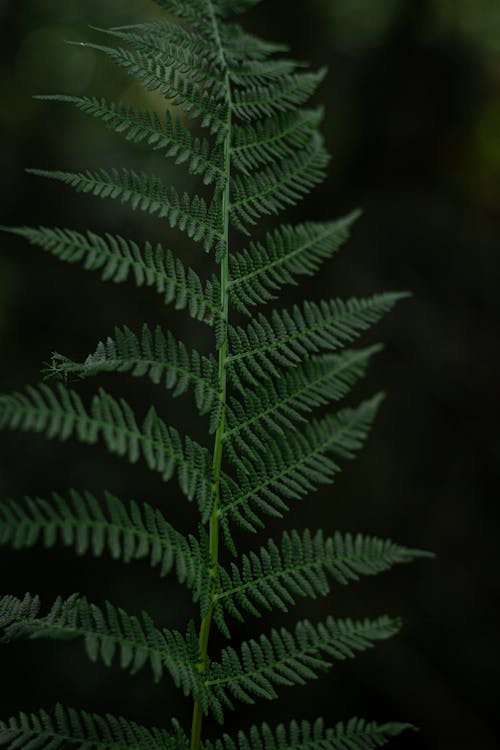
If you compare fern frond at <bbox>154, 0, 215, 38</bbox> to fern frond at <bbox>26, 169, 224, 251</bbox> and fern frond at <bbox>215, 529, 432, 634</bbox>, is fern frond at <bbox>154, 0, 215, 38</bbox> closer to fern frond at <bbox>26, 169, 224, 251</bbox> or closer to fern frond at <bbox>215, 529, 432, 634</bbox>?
fern frond at <bbox>26, 169, 224, 251</bbox>

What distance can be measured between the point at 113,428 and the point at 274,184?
53 cm

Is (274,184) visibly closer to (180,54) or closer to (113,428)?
(180,54)

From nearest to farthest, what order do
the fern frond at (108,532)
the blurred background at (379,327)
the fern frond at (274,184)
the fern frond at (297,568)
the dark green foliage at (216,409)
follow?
the fern frond at (108,532), the dark green foliage at (216,409), the fern frond at (297,568), the fern frond at (274,184), the blurred background at (379,327)

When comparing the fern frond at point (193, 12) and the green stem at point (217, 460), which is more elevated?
the fern frond at point (193, 12)

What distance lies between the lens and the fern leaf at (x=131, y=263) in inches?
33.3

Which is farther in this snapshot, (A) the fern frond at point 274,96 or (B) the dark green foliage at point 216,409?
(A) the fern frond at point 274,96

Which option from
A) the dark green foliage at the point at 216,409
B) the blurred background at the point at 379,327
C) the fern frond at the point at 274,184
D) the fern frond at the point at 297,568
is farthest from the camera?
the blurred background at the point at 379,327

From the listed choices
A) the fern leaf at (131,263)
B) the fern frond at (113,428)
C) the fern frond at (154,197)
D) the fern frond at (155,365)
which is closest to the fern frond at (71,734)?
the fern frond at (113,428)

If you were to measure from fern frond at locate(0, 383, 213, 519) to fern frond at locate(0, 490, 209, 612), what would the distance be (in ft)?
0.19

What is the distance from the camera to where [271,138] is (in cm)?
111

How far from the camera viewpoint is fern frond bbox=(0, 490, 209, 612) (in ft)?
2.32

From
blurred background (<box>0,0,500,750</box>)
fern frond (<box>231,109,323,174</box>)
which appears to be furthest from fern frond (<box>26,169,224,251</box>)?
blurred background (<box>0,0,500,750</box>)

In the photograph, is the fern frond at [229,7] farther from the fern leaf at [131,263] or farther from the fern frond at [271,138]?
the fern leaf at [131,263]

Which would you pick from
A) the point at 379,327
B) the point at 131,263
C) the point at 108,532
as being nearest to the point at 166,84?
the point at 131,263
